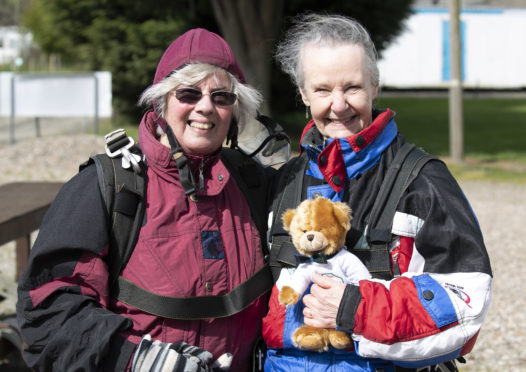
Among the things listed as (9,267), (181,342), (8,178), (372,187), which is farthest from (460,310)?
(8,178)

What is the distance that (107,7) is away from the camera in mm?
18156

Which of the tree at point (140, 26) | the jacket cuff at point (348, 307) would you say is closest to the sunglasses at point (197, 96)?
the jacket cuff at point (348, 307)

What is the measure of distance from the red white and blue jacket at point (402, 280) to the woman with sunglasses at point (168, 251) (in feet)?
0.67

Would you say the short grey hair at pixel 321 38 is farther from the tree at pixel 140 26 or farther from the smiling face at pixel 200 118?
the tree at pixel 140 26

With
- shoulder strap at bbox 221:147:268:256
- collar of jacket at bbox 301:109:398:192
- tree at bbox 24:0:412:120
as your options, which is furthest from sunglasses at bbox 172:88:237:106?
tree at bbox 24:0:412:120

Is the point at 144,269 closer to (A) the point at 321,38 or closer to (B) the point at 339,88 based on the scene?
(B) the point at 339,88

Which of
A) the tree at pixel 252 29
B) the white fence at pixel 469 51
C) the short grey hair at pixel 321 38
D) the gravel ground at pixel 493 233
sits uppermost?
the white fence at pixel 469 51

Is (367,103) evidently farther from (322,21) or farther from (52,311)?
(52,311)

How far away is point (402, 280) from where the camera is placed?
2.16m

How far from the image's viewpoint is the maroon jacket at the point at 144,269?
2.15 meters

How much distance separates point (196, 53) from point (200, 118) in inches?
9.3

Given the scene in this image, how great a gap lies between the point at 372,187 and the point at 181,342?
0.86 m

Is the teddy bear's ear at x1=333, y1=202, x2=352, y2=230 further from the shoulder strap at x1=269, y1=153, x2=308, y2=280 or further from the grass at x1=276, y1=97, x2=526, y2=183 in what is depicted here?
the grass at x1=276, y1=97, x2=526, y2=183

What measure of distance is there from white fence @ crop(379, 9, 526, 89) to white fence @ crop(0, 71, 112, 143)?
70.8ft
